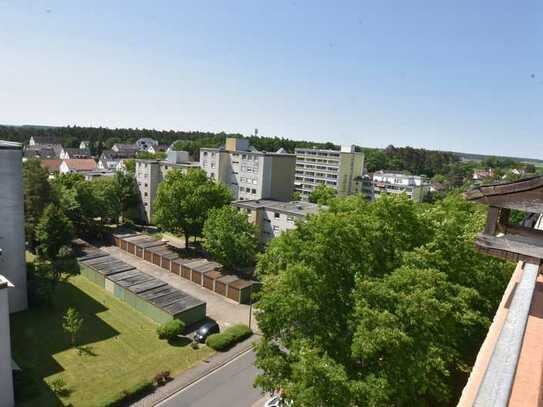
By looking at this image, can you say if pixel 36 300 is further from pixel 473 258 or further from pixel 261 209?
pixel 473 258

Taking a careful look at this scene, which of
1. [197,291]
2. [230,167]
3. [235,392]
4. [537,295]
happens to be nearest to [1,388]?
[235,392]

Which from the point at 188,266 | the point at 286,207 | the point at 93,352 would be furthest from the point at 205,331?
the point at 286,207

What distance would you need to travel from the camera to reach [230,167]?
181ft

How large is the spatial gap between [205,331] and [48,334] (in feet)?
33.6

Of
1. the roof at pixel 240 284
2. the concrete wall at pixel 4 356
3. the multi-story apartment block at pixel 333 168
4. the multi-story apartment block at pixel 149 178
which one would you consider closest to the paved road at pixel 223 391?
the concrete wall at pixel 4 356

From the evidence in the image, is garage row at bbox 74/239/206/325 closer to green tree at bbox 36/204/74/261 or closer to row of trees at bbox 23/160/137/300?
green tree at bbox 36/204/74/261

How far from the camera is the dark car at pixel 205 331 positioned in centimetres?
2506

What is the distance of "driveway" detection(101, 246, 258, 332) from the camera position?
28.7 metres

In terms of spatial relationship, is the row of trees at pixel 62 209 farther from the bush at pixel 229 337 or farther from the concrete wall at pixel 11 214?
the bush at pixel 229 337

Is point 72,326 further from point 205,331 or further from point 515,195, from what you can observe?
point 515,195

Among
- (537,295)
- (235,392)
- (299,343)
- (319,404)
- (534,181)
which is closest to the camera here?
(534,181)

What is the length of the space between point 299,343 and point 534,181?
9716 mm

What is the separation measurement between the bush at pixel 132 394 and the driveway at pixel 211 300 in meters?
8.28

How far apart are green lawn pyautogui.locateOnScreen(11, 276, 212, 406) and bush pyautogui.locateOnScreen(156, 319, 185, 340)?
20.2 inches
